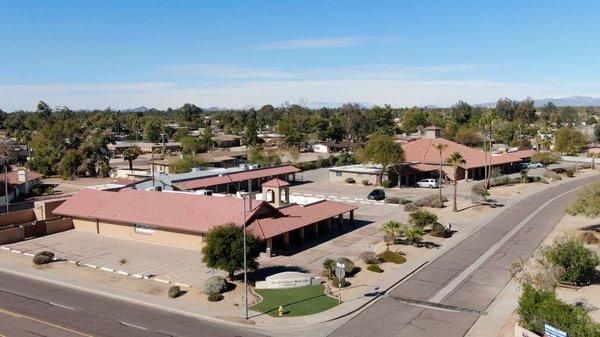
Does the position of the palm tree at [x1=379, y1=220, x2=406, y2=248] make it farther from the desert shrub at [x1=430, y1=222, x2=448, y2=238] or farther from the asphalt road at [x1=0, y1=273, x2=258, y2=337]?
the asphalt road at [x1=0, y1=273, x2=258, y2=337]

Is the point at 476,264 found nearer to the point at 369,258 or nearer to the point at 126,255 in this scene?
the point at 369,258

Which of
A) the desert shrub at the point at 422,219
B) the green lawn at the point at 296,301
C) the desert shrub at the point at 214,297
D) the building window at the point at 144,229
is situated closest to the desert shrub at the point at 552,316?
the green lawn at the point at 296,301

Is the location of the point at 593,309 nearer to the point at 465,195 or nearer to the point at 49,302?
the point at 49,302

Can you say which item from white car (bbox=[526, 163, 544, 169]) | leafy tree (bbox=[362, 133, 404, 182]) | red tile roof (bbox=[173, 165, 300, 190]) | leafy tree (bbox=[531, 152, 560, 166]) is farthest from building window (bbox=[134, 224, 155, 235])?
leafy tree (bbox=[531, 152, 560, 166])

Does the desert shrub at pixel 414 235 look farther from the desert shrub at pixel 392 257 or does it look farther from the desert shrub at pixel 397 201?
the desert shrub at pixel 397 201

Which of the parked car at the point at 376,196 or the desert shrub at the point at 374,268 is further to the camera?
the parked car at the point at 376,196

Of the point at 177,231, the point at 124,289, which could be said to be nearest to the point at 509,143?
the point at 177,231

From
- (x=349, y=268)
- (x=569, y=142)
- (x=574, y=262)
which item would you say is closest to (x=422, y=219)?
(x=349, y=268)
